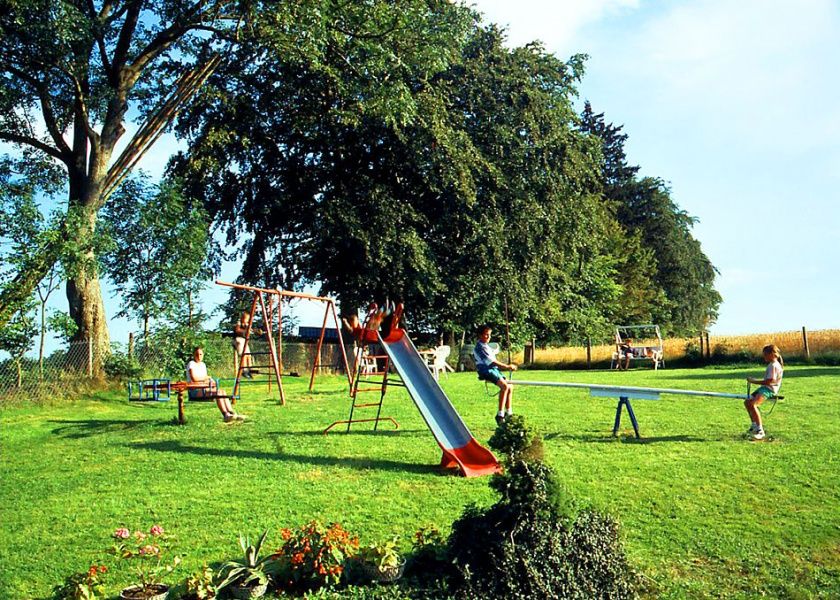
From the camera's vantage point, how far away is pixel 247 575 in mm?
5797

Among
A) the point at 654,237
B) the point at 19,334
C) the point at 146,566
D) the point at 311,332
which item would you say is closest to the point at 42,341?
the point at 19,334

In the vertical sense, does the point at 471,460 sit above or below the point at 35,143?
below

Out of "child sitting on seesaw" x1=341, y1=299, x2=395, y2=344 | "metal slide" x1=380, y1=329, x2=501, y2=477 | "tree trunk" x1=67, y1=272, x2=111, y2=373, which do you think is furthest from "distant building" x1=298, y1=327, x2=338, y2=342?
"metal slide" x1=380, y1=329, x2=501, y2=477

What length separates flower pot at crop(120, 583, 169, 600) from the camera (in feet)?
18.2

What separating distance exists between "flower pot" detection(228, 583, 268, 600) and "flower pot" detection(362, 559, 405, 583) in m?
0.82

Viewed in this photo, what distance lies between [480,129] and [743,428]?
21.3m

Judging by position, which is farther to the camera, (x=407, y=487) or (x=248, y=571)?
(x=407, y=487)

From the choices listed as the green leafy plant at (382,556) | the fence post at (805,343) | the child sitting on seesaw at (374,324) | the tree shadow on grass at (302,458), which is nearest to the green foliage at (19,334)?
the tree shadow on grass at (302,458)

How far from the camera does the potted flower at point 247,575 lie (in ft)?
18.6

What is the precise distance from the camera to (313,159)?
31.3 metres

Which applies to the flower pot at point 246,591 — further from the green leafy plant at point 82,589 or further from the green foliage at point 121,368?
the green foliage at point 121,368

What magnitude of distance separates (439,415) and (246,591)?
528 centimetres

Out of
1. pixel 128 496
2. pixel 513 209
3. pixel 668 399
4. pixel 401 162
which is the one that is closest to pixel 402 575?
pixel 128 496

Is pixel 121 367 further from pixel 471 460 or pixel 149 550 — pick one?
pixel 149 550
